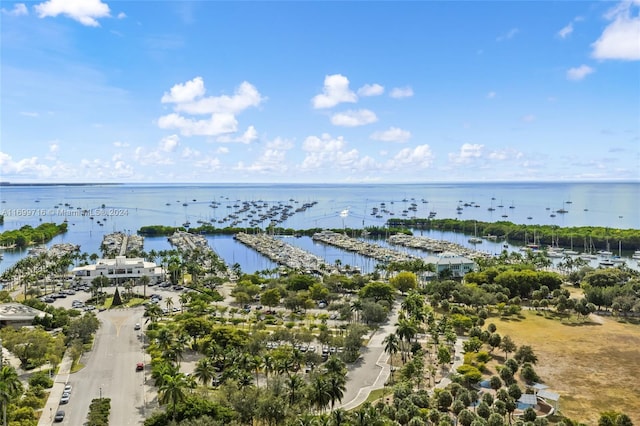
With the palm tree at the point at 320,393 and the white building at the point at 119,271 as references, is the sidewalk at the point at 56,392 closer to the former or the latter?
the palm tree at the point at 320,393

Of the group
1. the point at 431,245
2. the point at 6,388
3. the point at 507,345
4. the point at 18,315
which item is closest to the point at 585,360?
the point at 507,345

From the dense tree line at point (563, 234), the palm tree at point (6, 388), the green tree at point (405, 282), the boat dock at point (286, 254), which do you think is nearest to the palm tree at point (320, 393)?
the palm tree at point (6, 388)

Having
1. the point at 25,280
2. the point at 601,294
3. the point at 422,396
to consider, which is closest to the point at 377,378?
the point at 422,396

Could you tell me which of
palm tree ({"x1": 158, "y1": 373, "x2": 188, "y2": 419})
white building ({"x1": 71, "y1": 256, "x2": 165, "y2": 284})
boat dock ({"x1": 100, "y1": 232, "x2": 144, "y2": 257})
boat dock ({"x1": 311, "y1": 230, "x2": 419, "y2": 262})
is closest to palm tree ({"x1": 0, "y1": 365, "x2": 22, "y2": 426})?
palm tree ({"x1": 158, "y1": 373, "x2": 188, "y2": 419})

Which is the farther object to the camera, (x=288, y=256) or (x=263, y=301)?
(x=288, y=256)

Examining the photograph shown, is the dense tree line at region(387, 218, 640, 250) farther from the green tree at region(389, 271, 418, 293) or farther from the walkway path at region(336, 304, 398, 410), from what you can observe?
the walkway path at region(336, 304, 398, 410)

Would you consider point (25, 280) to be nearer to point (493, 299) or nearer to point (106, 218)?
point (493, 299)

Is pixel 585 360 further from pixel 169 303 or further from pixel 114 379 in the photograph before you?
pixel 169 303
